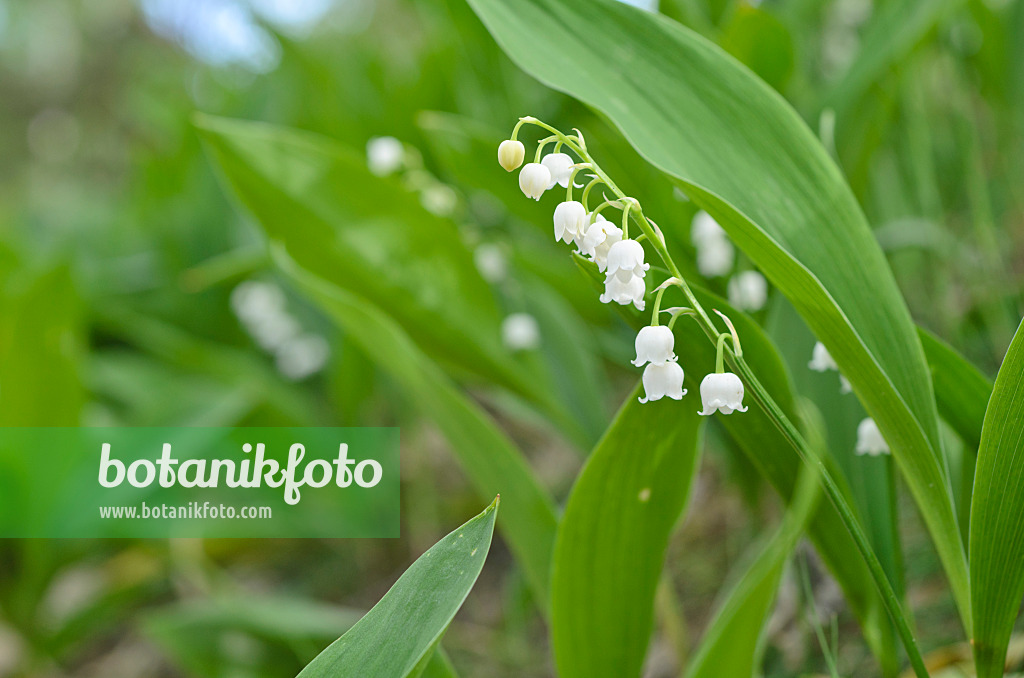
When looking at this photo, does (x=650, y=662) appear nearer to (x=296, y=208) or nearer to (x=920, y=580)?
(x=920, y=580)

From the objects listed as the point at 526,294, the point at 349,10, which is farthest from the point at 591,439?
the point at 349,10

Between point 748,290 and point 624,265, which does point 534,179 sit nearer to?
point 624,265

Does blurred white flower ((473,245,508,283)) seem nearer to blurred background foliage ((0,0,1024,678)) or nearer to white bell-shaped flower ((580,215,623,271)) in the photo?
blurred background foliage ((0,0,1024,678))

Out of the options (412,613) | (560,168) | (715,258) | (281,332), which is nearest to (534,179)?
(560,168)

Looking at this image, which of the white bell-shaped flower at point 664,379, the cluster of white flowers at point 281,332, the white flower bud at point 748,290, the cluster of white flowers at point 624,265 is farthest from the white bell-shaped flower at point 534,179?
the cluster of white flowers at point 281,332

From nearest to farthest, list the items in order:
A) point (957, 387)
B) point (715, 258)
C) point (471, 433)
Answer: point (957, 387)
point (471, 433)
point (715, 258)

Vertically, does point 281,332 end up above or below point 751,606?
below

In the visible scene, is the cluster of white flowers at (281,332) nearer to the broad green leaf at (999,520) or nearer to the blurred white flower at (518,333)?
the blurred white flower at (518,333)
